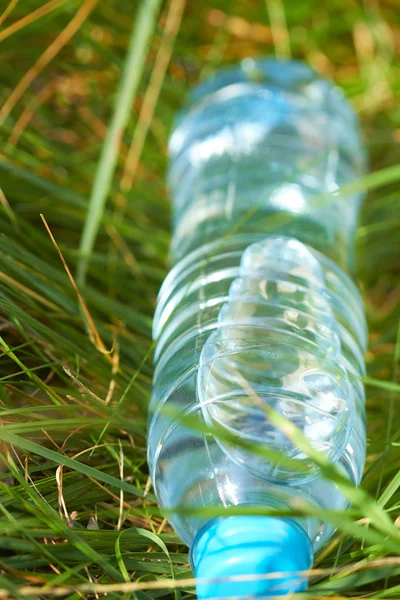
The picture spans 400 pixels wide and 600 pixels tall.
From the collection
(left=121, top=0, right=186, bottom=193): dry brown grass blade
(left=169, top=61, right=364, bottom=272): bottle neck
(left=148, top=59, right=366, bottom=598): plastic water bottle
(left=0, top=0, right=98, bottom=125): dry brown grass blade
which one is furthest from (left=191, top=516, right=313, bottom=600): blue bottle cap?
(left=0, top=0, right=98, bottom=125): dry brown grass blade

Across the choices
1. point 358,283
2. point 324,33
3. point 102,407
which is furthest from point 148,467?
point 324,33

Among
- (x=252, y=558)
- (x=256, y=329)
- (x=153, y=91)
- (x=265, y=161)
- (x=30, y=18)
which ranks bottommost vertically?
(x=252, y=558)

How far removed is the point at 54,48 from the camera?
144 cm

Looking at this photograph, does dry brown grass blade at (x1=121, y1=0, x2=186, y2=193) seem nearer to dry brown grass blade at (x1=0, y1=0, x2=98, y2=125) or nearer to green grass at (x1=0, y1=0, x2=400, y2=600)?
green grass at (x1=0, y1=0, x2=400, y2=600)

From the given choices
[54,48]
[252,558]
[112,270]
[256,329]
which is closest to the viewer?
[252,558]

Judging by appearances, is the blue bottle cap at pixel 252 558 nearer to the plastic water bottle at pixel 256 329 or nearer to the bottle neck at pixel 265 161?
the plastic water bottle at pixel 256 329

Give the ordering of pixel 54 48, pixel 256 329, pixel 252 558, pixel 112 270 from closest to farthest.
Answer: pixel 252 558, pixel 256 329, pixel 112 270, pixel 54 48

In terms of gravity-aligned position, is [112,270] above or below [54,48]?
below

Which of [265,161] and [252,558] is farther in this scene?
[265,161]

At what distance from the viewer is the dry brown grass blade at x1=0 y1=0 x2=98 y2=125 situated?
1.38 metres

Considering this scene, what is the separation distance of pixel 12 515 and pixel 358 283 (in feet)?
2.68

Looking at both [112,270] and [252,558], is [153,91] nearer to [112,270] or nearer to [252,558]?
[112,270]

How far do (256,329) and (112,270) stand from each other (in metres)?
0.43

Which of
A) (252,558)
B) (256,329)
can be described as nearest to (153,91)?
(256,329)
